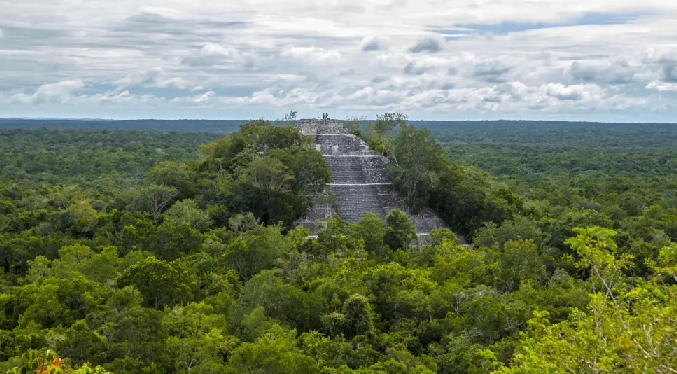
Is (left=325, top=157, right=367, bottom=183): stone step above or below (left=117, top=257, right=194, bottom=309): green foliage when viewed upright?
above

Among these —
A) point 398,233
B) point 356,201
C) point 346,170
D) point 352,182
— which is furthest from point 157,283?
point 346,170

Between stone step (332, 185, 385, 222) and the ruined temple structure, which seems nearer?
the ruined temple structure

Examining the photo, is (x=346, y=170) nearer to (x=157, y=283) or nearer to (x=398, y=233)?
(x=398, y=233)

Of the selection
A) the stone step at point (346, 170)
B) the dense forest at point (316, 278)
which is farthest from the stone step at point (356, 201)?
the dense forest at point (316, 278)

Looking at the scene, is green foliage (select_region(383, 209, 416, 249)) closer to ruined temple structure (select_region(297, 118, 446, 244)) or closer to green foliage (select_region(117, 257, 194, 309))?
ruined temple structure (select_region(297, 118, 446, 244))

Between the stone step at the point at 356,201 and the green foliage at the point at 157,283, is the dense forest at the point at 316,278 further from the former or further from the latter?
the stone step at the point at 356,201

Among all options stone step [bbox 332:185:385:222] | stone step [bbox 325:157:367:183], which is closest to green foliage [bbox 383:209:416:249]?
stone step [bbox 332:185:385:222]

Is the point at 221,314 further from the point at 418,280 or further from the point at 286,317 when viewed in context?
the point at 418,280

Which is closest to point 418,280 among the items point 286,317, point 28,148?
point 286,317
